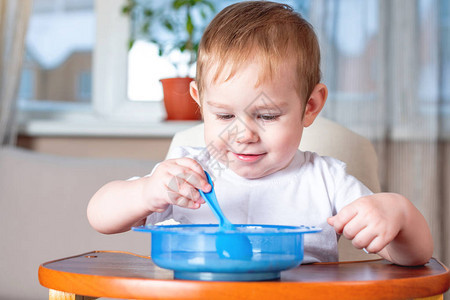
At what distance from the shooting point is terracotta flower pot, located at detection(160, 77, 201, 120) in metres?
1.98

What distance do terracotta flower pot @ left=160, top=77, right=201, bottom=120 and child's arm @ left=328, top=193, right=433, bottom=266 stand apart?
1.23 m

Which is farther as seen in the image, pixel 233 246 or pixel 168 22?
pixel 168 22

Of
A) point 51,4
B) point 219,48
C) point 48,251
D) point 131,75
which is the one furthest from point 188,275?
point 51,4

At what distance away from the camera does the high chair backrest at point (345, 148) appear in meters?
1.36

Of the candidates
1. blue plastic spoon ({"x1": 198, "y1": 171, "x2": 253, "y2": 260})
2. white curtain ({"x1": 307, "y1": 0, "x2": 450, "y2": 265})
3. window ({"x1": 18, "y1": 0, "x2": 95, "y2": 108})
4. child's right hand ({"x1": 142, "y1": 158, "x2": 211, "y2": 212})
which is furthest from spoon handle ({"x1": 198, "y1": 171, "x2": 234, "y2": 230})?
window ({"x1": 18, "y1": 0, "x2": 95, "y2": 108})

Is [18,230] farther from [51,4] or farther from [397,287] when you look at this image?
[397,287]

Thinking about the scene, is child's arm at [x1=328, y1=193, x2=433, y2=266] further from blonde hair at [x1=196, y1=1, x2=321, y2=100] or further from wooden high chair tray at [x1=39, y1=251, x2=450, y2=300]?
blonde hair at [x1=196, y1=1, x2=321, y2=100]

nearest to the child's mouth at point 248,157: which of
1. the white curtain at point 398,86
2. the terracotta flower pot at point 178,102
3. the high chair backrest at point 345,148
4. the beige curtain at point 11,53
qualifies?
the high chair backrest at point 345,148

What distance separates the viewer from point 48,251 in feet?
5.69

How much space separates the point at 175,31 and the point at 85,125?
489mm

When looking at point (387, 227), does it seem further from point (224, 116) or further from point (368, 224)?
point (224, 116)

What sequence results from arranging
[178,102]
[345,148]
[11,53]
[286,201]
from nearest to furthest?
[286,201]
[345,148]
[178,102]
[11,53]

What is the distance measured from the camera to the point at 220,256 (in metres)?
0.62

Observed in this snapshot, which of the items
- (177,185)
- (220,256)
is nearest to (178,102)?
(177,185)
